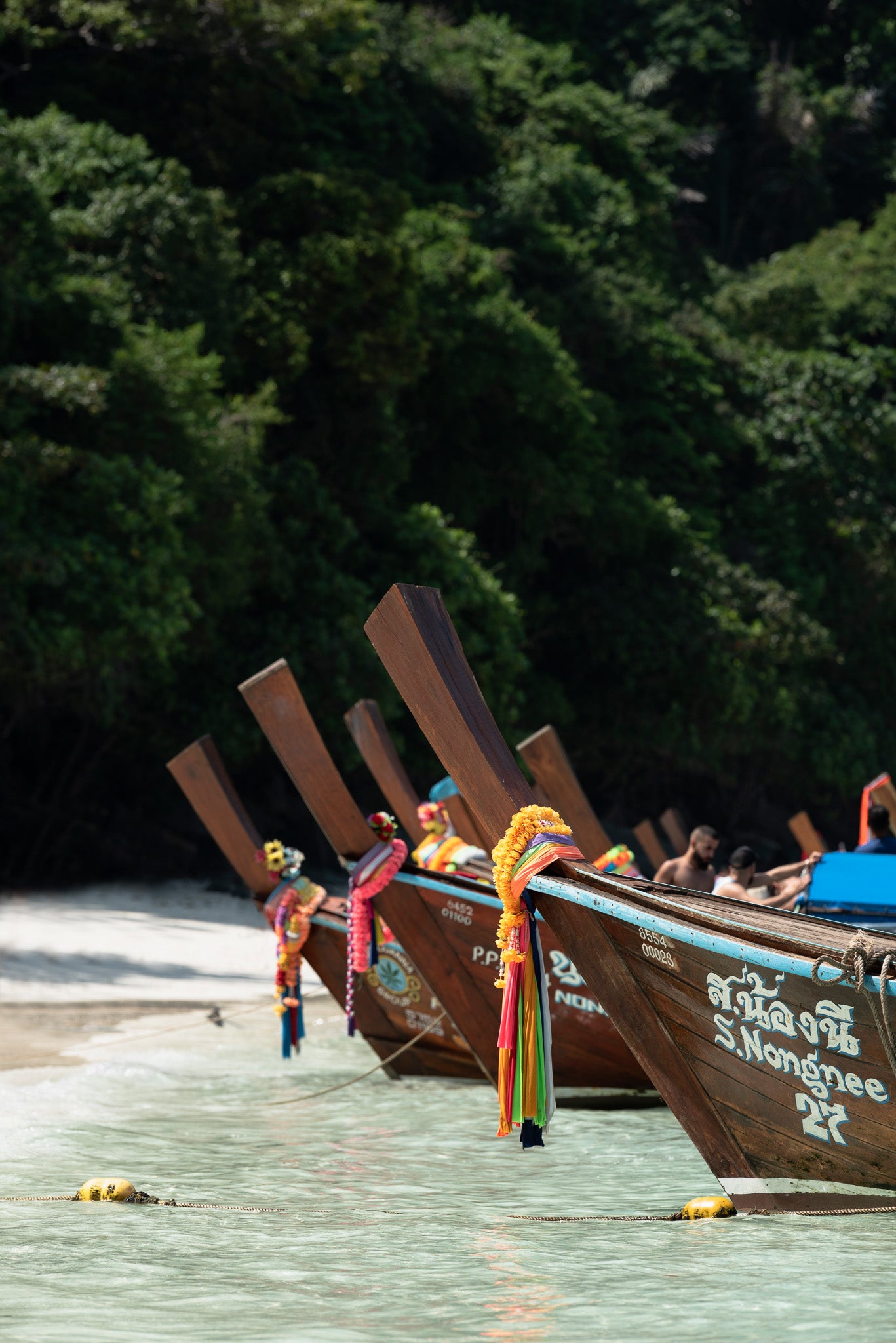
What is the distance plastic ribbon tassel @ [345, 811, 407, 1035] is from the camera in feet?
29.5

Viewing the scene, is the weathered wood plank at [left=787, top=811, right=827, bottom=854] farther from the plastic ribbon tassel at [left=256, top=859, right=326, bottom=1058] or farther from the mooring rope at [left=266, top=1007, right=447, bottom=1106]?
the plastic ribbon tassel at [left=256, top=859, right=326, bottom=1058]

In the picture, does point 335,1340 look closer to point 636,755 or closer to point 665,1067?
point 665,1067

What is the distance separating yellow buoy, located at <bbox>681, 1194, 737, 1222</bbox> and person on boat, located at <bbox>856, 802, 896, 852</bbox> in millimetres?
3131

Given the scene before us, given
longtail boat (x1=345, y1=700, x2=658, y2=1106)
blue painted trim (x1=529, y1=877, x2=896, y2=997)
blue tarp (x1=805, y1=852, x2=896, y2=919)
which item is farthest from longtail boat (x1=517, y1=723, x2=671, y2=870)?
blue painted trim (x1=529, y1=877, x2=896, y2=997)

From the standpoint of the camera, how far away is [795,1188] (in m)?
5.89

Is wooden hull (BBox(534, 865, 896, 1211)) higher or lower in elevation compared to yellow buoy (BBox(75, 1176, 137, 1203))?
higher

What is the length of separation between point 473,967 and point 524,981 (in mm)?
3026

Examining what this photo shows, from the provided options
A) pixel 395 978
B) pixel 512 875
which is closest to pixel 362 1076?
pixel 395 978

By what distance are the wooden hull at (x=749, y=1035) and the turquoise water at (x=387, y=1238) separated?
0.27 m

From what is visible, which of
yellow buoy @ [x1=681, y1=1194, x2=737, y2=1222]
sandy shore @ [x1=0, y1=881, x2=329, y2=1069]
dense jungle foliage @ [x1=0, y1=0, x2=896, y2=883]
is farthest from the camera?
dense jungle foliage @ [x1=0, y1=0, x2=896, y2=883]

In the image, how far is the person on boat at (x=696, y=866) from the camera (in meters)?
9.41

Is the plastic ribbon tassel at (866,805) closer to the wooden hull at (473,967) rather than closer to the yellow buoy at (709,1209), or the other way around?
the wooden hull at (473,967)

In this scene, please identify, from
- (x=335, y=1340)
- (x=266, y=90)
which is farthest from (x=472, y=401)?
(x=335, y=1340)

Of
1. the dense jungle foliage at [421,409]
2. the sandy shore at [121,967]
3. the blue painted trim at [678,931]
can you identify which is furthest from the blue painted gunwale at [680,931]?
the dense jungle foliage at [421,409]
